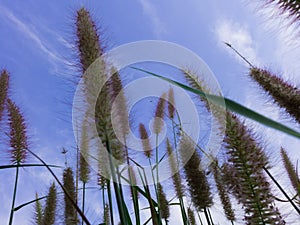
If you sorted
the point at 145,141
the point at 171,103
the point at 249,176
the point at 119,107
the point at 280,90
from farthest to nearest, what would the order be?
the point at 171,103 < the point at 145,141 < the point at 280,90 < the point at 119,107 < the point at 249,176

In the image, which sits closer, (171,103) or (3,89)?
(171,103)

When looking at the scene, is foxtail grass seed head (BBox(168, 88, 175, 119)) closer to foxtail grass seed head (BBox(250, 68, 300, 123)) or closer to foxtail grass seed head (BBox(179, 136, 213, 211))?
foxtail grass seed head (BBox(179, 136, 213, 211))

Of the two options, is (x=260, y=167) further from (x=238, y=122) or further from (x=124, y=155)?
(x=124, y=155)

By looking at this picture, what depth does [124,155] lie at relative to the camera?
1.92m

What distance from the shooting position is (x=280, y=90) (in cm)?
222

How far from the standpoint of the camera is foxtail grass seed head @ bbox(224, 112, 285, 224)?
1505 mm

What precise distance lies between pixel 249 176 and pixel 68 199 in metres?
1.75

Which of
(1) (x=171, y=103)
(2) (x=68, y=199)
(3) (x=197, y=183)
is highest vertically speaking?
(1) (x=171, y=103)

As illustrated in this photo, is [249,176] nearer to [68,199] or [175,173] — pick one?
[175,173]

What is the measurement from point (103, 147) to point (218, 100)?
4.04ft

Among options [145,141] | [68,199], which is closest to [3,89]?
[68,199]

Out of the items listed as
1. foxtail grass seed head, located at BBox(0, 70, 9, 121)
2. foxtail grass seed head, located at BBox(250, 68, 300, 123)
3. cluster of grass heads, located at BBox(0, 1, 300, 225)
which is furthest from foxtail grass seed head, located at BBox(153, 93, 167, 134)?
foxtail grass seed head, located at BBox(0, 70, 9, 121)

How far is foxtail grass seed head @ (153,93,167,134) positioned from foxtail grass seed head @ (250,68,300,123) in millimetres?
836

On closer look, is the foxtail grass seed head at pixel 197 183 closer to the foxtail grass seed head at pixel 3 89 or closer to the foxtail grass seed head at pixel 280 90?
the foxtail grass seed head at pixel 280 90
